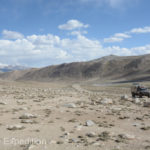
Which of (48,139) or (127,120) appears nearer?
(48,139)

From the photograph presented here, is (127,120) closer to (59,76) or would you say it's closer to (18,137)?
(18,137)

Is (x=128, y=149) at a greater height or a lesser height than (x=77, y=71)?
lesser

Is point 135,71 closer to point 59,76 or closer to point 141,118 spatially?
point 59,76

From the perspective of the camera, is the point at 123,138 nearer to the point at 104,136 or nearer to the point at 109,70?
the point at 104,136

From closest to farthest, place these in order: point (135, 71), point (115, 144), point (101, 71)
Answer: point (115, 144) → point (135, 71) → point (101, 71)

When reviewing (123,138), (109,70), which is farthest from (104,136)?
(109,70)

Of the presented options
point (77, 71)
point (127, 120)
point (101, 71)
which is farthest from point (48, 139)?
point (77, 71)

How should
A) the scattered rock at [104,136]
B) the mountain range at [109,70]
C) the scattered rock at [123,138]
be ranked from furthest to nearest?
the mountain range at [109,70] < the scattered rock at [104,136] < the scattered rock at [123,138]

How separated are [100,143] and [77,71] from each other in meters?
181

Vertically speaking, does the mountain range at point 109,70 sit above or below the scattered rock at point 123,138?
above

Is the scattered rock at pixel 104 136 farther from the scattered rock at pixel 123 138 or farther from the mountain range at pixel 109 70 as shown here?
the mountain range at pixel 109 70

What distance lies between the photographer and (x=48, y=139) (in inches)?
327

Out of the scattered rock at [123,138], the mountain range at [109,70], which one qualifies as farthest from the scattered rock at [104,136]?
the mountain range at [109,70]

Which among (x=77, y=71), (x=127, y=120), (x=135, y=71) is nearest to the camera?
(x=127, y=120)
